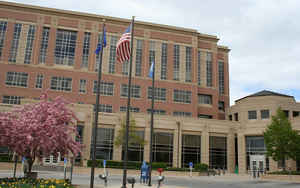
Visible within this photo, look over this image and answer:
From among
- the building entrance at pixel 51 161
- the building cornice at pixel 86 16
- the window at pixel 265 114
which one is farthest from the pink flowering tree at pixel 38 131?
the building cornice at pixel 86 16

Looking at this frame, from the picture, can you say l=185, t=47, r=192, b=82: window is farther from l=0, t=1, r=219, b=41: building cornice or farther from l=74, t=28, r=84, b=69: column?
l=74, t=28, r=84, b=69: column

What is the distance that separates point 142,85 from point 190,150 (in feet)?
50.0

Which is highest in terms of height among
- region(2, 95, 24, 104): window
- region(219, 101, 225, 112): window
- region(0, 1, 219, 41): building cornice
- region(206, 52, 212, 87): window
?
region(0, 1, 219, 41): building cornice

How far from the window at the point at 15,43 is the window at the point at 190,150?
3193 centimetres

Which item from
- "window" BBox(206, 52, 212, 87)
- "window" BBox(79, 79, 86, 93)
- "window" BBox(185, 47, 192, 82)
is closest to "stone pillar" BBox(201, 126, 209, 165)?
"window" BBox(185, 47, 192, 82)

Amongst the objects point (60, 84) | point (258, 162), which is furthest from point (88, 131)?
point (258, 162)

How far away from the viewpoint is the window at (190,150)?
168 feet

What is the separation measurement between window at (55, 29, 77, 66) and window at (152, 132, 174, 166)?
20862 mm

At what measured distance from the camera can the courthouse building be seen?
50.1 metres

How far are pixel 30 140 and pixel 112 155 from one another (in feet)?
102

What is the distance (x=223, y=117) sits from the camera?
67312 mm

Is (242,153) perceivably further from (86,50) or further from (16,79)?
(16,79)

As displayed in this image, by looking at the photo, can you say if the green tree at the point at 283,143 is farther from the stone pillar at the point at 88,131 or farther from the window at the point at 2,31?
the window at the point at 2,31

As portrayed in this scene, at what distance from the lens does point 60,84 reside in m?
56.4
